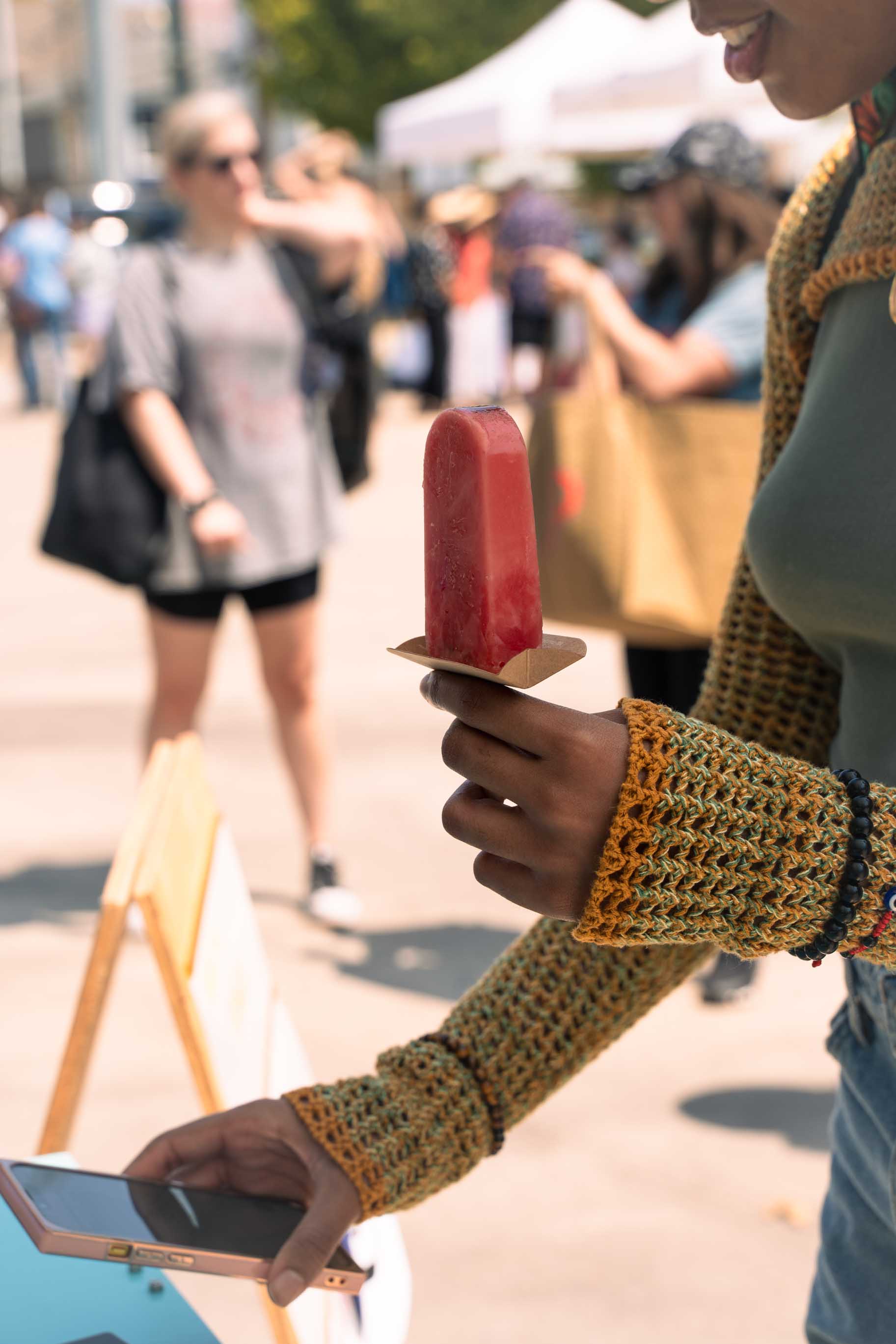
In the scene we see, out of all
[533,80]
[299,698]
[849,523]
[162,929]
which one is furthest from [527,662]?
[533,80]

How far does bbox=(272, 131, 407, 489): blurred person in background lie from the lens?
14.0ft

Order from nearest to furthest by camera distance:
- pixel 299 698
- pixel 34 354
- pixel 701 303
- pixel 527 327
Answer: pixel 701 303, pixel 299 698, pixel 527 327, pixel 34 354

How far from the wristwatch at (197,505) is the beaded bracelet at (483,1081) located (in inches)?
103

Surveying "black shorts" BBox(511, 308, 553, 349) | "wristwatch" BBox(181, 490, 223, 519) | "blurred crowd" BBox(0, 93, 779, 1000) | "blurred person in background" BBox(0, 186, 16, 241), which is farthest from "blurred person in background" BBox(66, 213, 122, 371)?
"wristwatch" BBox(181, 490, 223, 519)

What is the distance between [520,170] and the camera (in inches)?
535

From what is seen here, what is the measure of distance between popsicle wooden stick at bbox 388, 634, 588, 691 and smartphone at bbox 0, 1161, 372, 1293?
0.61 metres

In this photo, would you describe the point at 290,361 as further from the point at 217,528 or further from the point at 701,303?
the point at 701,303

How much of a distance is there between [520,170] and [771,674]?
12869 mm

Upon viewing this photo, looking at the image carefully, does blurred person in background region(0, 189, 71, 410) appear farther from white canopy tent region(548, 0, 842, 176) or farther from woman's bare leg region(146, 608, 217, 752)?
woman's bare leg region(146, 608, 217, 752)

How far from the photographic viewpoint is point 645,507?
3627 millimetres

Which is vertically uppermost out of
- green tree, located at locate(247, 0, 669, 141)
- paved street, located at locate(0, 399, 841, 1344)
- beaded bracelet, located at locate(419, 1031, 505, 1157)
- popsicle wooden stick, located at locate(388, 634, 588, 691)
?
green tree, located at locate(247, 0, 669, 141)

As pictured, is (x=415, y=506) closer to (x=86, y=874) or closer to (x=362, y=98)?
(x=86, y=874)

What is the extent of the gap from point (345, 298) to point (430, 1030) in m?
2.06

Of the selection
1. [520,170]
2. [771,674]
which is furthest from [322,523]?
[520,170]
